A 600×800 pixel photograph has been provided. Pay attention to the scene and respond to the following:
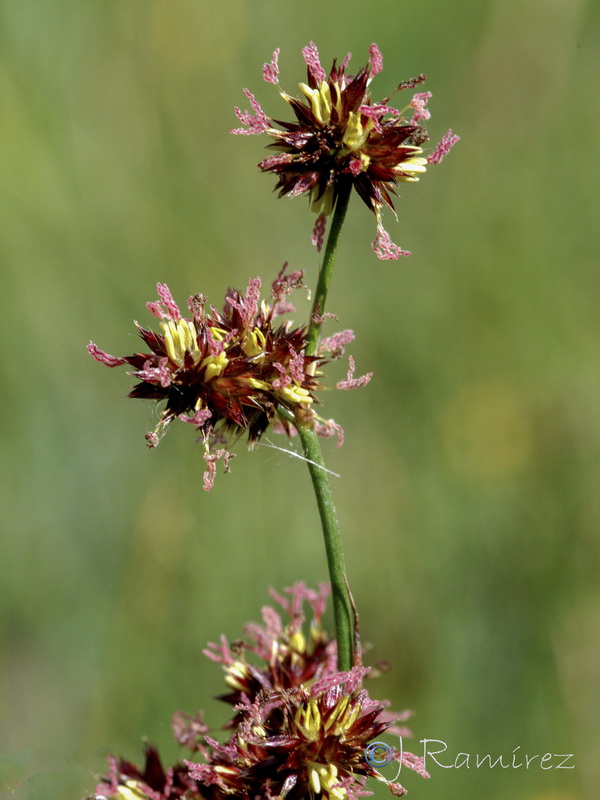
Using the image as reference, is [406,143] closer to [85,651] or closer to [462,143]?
[85,651]

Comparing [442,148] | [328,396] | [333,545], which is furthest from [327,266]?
[328,396]

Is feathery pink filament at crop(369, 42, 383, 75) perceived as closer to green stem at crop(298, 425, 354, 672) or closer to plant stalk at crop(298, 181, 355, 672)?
plant stalk at crop(298, 181, 355, 672)

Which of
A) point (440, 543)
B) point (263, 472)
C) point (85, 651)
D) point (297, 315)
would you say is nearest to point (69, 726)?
point (85, 651)

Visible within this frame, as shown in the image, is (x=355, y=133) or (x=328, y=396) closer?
(x=355, y=133)

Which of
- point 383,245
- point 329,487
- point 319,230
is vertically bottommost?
point 329,487

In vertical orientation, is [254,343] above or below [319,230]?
below

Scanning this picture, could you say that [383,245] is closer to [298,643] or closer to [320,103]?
[320,103]
